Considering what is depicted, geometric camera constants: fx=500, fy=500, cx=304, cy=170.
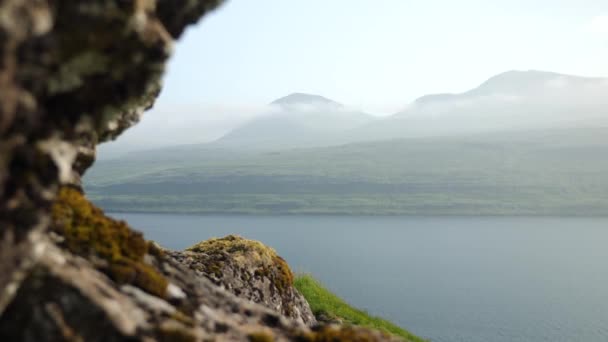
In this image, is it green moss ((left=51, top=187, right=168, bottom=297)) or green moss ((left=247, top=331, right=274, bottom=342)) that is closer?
green moss ((left=247, top=331, right=274, bottom=342))

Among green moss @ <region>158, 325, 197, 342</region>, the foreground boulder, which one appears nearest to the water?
the foreground boulder

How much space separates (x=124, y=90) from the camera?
776 cm

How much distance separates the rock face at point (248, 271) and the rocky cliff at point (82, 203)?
26.7 feet

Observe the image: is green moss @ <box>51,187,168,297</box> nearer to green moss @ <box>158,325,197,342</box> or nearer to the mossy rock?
green moss @ <box>158,325,197,342</box>

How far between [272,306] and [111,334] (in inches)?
506

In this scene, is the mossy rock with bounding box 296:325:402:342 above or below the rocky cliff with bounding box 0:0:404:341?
below

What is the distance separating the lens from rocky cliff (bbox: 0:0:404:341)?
6.29 metres

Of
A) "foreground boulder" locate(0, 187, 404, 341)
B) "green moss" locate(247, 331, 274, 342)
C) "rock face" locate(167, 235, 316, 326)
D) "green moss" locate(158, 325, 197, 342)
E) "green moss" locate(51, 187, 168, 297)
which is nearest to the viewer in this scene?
"foreground boulder" locate(0, 187, 404, 341)

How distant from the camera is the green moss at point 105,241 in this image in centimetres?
962

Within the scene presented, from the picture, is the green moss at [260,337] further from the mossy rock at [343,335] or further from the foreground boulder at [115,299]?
the mossy rock at [343,335]

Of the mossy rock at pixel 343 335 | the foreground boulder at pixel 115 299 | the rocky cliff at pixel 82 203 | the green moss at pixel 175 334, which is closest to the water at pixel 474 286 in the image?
the foreground boulder at pixel 115 299

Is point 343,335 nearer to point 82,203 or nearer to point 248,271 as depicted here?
point 82,203

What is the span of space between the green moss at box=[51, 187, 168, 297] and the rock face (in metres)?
7.71

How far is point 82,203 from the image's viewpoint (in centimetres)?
1088
